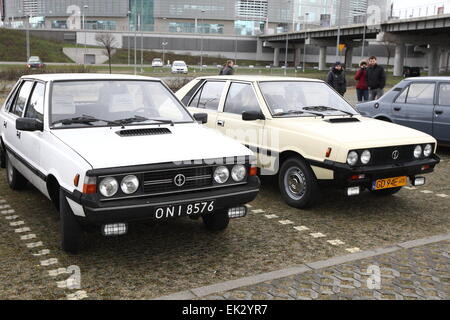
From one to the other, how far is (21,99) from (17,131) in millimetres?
530

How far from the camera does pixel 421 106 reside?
33.0 feet

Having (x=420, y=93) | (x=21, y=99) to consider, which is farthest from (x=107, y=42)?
(x=21, y=99)

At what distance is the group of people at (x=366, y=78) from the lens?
1411 cm

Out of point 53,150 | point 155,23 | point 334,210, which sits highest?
point 155,23

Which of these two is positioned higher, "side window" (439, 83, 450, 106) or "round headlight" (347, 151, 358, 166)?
"side window" (439, 83, 450, 106)

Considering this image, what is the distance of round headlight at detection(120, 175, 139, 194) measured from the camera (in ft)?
13.9

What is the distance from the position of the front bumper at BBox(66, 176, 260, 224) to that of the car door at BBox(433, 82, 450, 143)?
259 inches

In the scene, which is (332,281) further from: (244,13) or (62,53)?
(244,13)

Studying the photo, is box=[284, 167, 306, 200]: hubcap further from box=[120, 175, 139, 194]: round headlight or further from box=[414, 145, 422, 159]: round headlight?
box=[120, 175, 139, 194]: round headlight

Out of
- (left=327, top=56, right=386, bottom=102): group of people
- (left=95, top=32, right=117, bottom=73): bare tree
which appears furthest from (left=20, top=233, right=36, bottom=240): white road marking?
(left=95, top=32, right=117, bottom=73): bare tree

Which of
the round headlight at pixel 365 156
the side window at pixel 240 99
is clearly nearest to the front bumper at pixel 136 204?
the round headlight at pixel 365 156

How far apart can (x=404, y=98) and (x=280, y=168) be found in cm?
507

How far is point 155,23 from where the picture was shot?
109 m

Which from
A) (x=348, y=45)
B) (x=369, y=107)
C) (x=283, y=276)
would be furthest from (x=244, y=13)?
(x=283, y=276)
